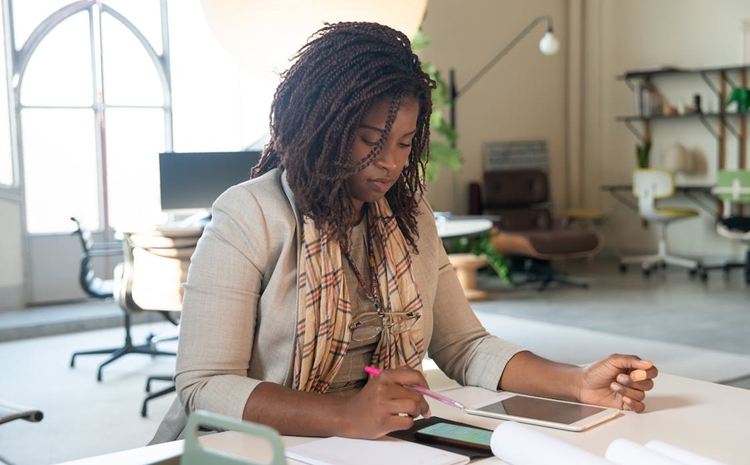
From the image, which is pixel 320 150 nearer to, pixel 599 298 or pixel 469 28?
pixel 599 298

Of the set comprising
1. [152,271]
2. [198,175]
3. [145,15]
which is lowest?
[152,271]

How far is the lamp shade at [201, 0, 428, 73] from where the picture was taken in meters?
3.07

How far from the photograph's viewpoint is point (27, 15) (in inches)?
262

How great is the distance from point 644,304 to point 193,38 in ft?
13.6

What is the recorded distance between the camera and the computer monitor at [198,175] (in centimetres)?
453

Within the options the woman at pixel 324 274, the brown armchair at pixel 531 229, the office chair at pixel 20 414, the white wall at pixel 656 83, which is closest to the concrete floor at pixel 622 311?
the brown armchair at pixel 531 229

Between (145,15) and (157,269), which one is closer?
(157,269)

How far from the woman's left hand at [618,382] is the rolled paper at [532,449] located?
1.17ft

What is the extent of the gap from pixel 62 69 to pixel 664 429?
250 inches

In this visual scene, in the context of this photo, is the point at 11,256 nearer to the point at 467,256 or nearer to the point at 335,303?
the point at 467,256

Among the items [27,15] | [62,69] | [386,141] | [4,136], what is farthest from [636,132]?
[386,141]

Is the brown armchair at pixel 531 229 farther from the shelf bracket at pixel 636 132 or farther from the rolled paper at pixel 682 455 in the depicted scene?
the rolled paper at pixel 682 455

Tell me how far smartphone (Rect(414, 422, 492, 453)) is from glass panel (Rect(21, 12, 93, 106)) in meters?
6.16

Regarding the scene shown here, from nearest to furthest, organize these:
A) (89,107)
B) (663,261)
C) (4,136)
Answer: (4,136) < (89,107) < (663,261)
